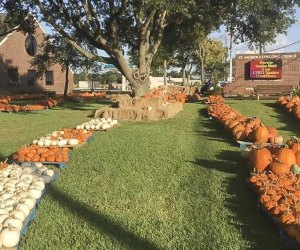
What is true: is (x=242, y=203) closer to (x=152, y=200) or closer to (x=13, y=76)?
(x=152, y=200)

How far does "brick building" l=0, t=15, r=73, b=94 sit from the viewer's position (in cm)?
3862

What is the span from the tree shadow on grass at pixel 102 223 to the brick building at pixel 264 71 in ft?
78.8

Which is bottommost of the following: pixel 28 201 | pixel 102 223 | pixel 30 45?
pixel 102 223

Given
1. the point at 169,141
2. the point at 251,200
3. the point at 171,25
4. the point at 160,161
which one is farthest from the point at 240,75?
the point at 251,200

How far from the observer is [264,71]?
29109 mm

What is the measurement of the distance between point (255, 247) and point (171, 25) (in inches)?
757

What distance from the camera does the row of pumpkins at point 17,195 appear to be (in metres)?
4.43

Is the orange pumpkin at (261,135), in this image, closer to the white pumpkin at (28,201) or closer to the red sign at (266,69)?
the white pumpkin at (28,201)

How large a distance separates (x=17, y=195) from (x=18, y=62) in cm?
3673

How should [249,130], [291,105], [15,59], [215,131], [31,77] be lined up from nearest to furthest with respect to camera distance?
[249,130], [215,131], [291,105], [15,59], [31,77]

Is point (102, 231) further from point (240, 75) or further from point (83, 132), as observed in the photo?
point (240, 75)

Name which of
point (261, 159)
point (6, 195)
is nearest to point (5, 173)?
point (6, 195)

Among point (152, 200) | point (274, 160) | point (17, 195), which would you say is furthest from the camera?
point (274, 160)

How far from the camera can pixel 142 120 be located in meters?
15.5
